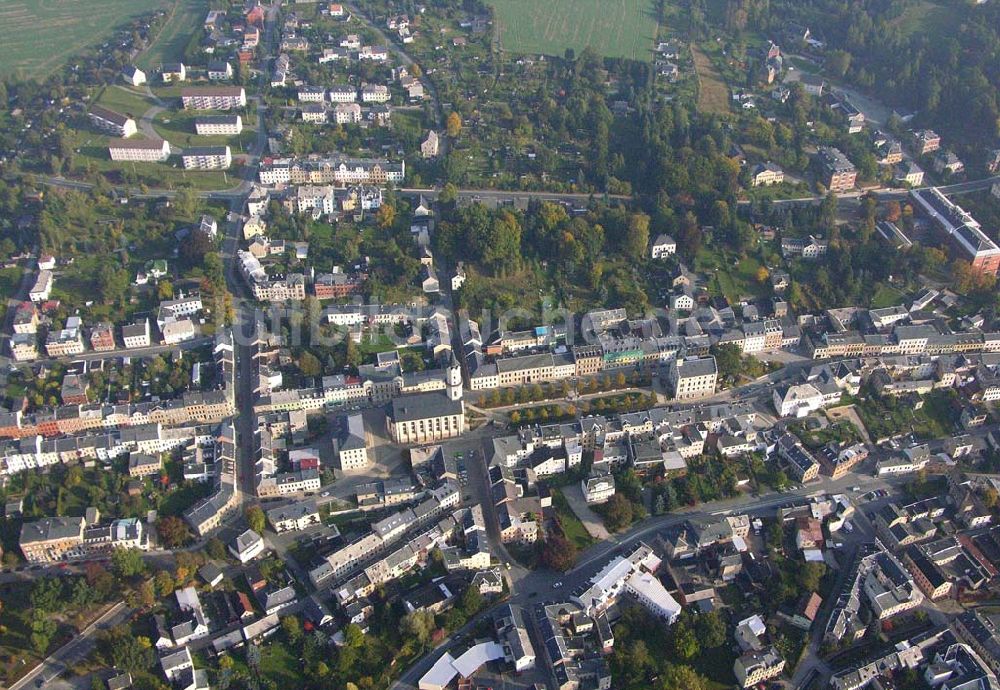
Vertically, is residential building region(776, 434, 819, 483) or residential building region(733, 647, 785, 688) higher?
residential building region(776, 434, 819, 483)

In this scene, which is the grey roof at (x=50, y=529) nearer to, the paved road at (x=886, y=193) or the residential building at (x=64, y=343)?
the residential building at (x=64, y=343)

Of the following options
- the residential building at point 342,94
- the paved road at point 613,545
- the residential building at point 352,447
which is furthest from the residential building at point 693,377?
the residential building at point 342,94

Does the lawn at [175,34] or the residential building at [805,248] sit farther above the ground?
the lawn at [175,34]

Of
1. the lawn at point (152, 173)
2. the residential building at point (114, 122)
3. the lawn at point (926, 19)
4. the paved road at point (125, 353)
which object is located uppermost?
the lawn at point (926, 19)

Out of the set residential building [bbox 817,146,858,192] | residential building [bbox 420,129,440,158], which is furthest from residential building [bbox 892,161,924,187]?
residential building [bbox 420,129,440,158]

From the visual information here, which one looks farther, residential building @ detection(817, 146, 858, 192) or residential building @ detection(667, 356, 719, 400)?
residential building @ detection(817, 146, 858, 192)

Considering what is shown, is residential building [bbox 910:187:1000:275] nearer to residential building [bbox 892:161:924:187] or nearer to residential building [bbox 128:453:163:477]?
residential building [bbox 892:161:924:187]

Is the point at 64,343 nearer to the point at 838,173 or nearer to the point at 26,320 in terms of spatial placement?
the point at 26,320
